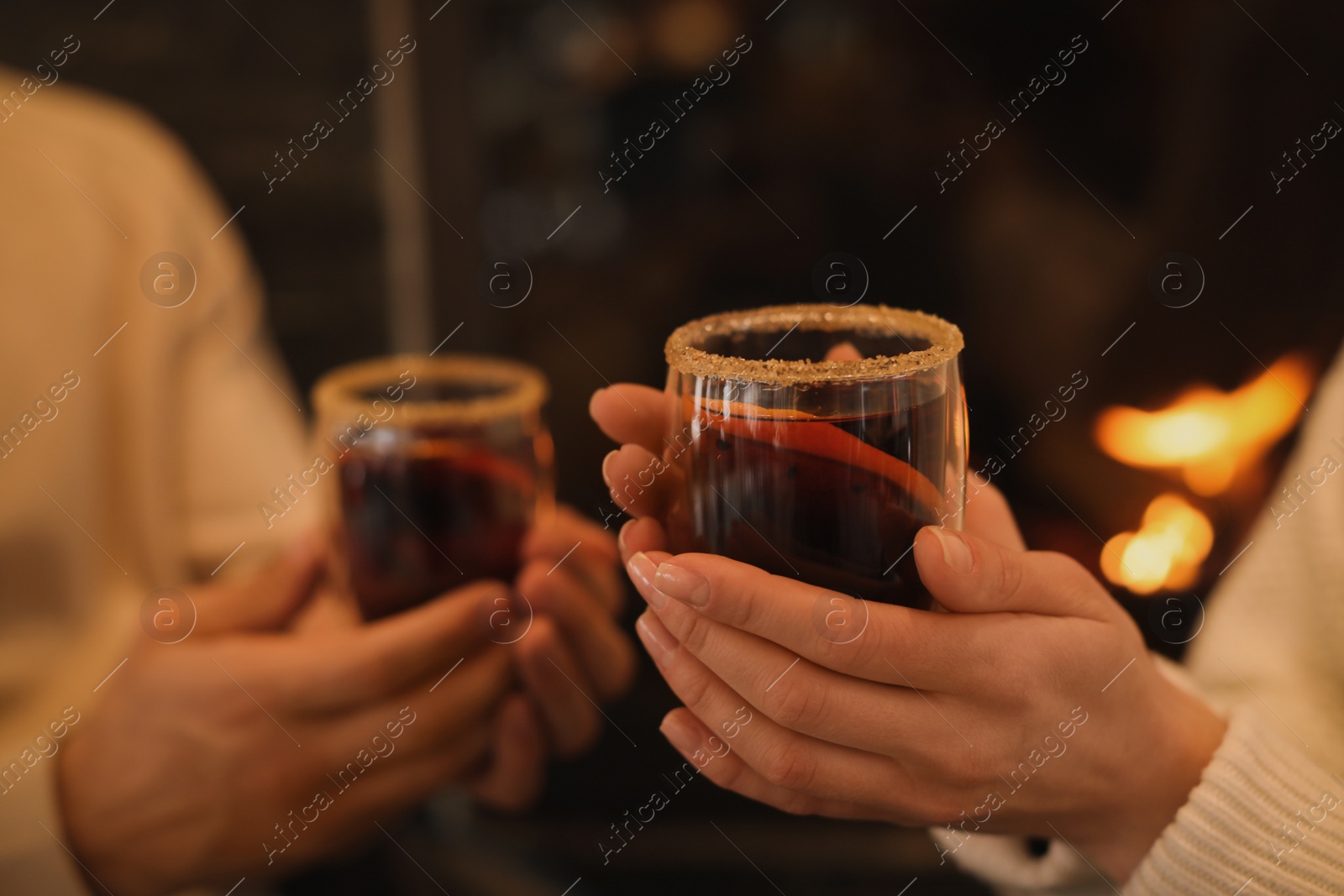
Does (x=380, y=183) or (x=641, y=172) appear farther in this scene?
(x=380, y=183)

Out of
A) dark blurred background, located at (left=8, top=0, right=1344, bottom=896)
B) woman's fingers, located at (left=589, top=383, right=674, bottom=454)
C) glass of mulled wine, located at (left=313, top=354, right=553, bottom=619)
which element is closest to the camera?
woman's fingers, located at (left=589, top=383, right=674, bottom=454)

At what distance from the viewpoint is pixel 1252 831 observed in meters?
0.45

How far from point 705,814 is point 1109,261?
0.95 metres

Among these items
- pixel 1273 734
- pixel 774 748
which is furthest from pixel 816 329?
pixel 1273 734

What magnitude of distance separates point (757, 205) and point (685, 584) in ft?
3.13

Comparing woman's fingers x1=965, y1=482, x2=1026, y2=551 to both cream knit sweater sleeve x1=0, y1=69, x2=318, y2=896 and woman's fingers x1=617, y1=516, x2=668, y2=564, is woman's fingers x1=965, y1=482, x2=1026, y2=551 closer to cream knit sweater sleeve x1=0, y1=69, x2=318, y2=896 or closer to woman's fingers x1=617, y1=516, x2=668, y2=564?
woman's fingers x1=617, y1=516, x2=668, y2=564

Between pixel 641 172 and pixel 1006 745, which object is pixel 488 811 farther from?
pixel 1006 745

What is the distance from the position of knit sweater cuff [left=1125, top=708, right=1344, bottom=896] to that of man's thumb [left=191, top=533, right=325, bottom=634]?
2.20 ft

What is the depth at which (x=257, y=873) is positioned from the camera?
71 centimetres

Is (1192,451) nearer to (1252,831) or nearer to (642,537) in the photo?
(1252,831)

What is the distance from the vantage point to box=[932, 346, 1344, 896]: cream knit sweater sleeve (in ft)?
1.47

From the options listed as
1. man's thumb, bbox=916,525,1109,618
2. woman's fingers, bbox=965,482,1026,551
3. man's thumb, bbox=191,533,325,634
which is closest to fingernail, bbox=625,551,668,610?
man's thumb, bbox=916,525,1109,618

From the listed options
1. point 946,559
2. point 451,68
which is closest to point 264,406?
point 451,68

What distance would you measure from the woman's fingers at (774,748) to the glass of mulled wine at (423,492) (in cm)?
23
